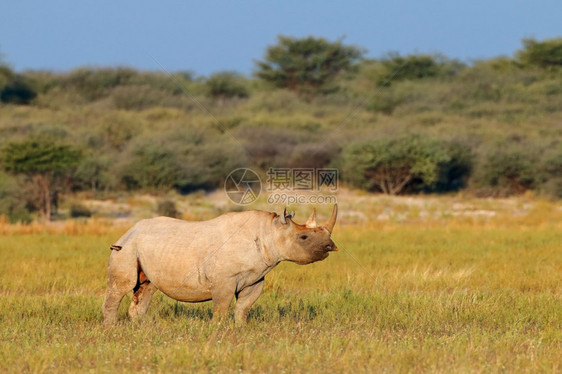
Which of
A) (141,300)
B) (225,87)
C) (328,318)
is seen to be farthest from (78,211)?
(225,87)

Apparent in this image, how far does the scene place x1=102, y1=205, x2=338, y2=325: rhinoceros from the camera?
7.29m

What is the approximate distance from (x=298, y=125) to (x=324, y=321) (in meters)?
34.8

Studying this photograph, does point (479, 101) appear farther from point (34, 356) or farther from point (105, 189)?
point (34, 356)

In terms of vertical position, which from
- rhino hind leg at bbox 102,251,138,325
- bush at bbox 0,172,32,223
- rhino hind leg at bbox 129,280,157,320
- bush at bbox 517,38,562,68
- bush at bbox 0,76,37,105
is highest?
bush at bbox 517,38,562,68

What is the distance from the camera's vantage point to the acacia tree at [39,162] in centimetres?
2523

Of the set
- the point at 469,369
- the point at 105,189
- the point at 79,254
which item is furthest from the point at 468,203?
the point at 469,369

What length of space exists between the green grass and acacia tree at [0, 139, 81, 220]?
10534mm

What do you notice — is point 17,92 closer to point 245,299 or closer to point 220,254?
point 245,299

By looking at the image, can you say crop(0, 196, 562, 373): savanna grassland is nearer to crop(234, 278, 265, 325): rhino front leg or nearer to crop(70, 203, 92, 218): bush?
crop(234, 278, 265, 325): rhino front leg

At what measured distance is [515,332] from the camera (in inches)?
298

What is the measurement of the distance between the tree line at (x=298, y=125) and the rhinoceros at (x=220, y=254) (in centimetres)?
1637

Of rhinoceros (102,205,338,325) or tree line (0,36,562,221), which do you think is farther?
tree line (0,36,562,221)

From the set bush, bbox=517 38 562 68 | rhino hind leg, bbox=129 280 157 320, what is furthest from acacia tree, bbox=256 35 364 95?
rhino hind leg, bbox=129 280 157 320

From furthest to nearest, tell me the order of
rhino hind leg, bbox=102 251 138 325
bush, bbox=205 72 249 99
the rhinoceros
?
bush, bbox=205 72 249 99
rhino hind leg, bbox=102 251 138 325
the rhinoceros
